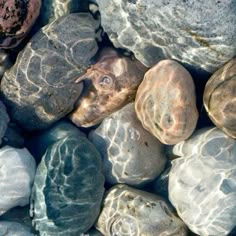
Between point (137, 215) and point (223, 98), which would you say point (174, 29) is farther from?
point (137, 215)

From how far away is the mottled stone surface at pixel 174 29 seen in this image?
150 inches

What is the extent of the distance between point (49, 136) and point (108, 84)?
1132mm

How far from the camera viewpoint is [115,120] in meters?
4.92

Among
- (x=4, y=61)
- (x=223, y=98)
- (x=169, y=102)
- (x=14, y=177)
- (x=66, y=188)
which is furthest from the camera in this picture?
(x=4, y=61)

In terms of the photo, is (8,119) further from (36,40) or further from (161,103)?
(161,103)

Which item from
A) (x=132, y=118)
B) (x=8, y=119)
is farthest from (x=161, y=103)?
(x=8, y=119)

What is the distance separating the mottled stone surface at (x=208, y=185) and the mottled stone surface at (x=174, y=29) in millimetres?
891

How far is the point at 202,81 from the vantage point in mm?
4699

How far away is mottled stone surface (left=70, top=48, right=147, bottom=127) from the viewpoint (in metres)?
4.86

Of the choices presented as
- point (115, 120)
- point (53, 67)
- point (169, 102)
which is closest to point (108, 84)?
point (115, 120)

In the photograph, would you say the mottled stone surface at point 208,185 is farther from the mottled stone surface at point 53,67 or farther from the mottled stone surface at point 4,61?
the mottled stone surface at point 4,61

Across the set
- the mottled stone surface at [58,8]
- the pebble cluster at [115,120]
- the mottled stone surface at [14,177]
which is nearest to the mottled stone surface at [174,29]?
the pebble cluster at [115,120]

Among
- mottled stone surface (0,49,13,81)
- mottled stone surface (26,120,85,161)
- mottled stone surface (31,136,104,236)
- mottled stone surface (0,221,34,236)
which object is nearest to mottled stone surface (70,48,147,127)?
mottled stone surface (26,120,85,161)

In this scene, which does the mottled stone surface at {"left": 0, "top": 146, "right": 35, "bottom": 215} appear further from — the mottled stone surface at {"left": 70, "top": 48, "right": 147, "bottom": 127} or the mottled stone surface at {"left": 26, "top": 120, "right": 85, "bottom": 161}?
the mottled stone surface at {"left": 70, "top": 48, "right": 147, "bottom": 127}
